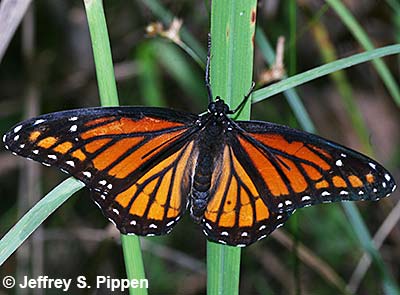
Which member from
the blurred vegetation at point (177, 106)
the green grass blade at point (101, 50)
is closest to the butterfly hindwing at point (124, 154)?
the green grass blade at point (101, 50)

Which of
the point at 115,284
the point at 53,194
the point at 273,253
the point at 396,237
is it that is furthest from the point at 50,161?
the point at 396,237

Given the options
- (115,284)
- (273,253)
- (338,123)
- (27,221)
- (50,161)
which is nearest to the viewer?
(27,221)

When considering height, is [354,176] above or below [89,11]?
below

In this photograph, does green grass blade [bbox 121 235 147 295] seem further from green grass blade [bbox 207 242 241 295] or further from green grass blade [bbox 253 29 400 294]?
green grass blade [bbox 253 29 400 294]

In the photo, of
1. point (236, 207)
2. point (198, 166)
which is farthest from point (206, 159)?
point (236, 207)

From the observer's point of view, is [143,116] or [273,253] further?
[273,253]

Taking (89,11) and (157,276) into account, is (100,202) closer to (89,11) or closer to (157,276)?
(89,11)

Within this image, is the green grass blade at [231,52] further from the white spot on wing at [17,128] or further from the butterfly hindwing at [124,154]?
the white spot on wing at [17,128]
